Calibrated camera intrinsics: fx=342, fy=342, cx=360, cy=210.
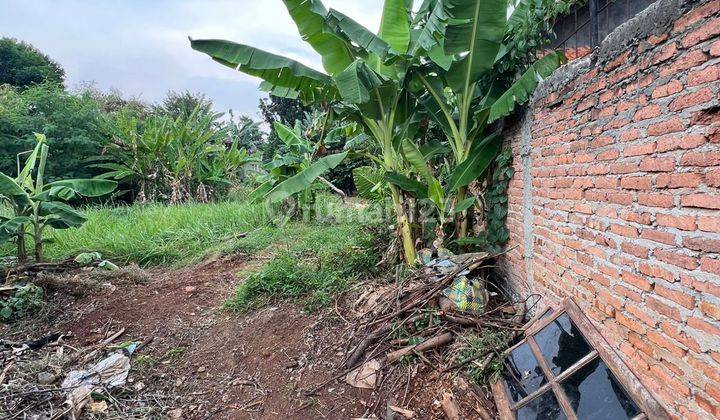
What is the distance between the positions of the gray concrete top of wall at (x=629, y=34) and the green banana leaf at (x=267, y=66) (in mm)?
2109

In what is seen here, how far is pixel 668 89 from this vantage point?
159 cm

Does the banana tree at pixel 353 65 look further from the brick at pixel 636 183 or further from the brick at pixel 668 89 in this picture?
the brick at pixel 636 183

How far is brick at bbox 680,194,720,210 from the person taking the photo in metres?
1.37

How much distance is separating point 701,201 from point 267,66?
10.6 ft

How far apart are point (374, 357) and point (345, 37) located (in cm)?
296

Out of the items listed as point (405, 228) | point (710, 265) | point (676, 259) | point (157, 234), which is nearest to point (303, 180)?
point (405, 228)

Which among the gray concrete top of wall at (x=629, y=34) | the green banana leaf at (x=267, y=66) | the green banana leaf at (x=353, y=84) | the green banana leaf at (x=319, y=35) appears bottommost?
the gray concrete top of wall at (x=629, y=34)

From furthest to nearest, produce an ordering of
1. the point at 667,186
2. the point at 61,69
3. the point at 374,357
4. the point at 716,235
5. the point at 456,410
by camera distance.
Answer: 1. the point at 61,69
2. the point at 374,357
3. the point at 456,410
4. the point at 667,186
5. the point at 716,235

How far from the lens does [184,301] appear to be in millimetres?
4477

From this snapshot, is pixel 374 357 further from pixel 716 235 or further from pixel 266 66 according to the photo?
pixel 266 66

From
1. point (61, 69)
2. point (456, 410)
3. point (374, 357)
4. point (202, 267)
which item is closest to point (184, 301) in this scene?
point (202, 267)

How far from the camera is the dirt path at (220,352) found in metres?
2.70

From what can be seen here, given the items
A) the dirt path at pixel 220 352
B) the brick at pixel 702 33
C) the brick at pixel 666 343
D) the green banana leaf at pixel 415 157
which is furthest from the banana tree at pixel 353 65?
the brick at pixel 666 343

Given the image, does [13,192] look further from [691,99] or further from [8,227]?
[691,99]
